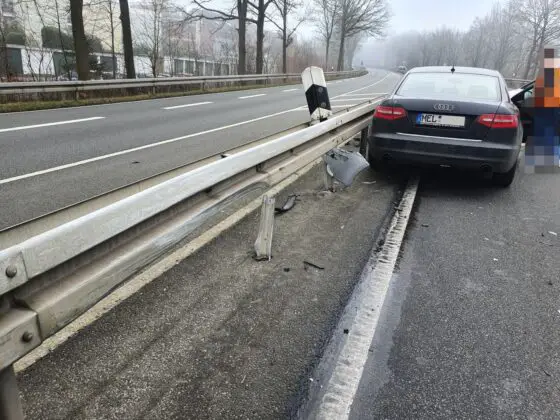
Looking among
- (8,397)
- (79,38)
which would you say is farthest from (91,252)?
(79,38)

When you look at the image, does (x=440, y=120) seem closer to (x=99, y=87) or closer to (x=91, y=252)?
(x=91, y=252)

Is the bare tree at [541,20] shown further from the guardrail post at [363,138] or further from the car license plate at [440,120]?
the car license plate at [440,120]

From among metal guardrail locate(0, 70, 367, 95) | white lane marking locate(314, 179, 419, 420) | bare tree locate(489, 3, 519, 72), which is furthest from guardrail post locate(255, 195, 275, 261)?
bare tree locate(489, 3, 519, 72)

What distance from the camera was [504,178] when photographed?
19.3ft

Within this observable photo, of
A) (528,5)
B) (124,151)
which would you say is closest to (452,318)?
(124,151)

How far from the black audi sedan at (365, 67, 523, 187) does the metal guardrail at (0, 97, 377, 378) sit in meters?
3.22

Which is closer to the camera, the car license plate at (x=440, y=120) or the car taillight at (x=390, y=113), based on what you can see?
the car license plate at (x=440, y=120)

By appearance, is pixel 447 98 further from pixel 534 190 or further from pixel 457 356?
pixel 457 356

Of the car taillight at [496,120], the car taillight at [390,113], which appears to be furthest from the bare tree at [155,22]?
the car taillight at [496,120]

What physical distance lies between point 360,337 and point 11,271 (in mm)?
1866

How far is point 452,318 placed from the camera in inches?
111

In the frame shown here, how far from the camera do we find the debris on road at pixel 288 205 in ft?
15.4

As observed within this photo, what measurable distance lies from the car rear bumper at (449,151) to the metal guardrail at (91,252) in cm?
319

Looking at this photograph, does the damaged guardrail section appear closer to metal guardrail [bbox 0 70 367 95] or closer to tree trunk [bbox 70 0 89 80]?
metal guardrail [bbox 0 70 367 95]
